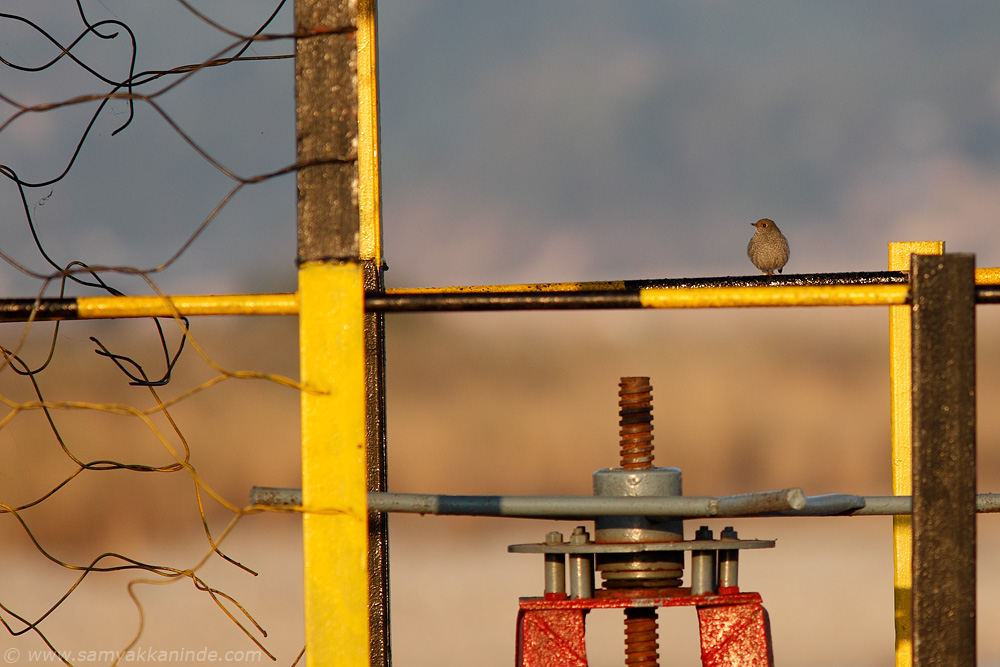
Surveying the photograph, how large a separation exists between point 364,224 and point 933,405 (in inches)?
75.6

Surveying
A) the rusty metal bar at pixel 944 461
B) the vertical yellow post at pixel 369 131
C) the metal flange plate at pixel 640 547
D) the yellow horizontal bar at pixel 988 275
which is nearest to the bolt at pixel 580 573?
the metal flange plate at pixel 640 547

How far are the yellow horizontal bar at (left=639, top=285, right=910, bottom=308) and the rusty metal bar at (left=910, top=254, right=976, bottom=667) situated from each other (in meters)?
0.05

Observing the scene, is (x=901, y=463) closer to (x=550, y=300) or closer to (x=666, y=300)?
(x=666, y=300)

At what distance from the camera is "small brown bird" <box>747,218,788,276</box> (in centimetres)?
939

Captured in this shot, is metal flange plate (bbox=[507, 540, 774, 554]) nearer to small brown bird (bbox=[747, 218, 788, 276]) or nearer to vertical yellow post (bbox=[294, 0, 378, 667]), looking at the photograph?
vertical yellow post (bbox=[294, 0, 378, 667])

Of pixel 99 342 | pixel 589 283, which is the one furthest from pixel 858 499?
pixel 99 342

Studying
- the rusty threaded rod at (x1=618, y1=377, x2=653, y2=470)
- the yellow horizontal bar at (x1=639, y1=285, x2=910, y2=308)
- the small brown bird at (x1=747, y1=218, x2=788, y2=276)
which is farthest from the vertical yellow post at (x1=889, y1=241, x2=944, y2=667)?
the small brown bird at (x1=747, y1=218, x2=788, y2=276)

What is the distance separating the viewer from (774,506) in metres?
1.70

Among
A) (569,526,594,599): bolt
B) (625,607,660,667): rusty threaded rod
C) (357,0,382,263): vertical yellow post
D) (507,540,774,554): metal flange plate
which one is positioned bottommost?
(625,607,660,667): rusty threaded rod

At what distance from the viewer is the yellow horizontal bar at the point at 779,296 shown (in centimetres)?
164

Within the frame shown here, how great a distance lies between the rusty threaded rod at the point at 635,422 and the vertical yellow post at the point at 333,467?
2.98 ft

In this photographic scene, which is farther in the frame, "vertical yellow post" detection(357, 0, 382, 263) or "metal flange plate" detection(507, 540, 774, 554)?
"vertical yellow post" detection(357, 0, 382, 263)

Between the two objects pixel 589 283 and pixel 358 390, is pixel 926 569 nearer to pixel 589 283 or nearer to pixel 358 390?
pixel 358 390

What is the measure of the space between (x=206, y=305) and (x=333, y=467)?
35 centimetres
